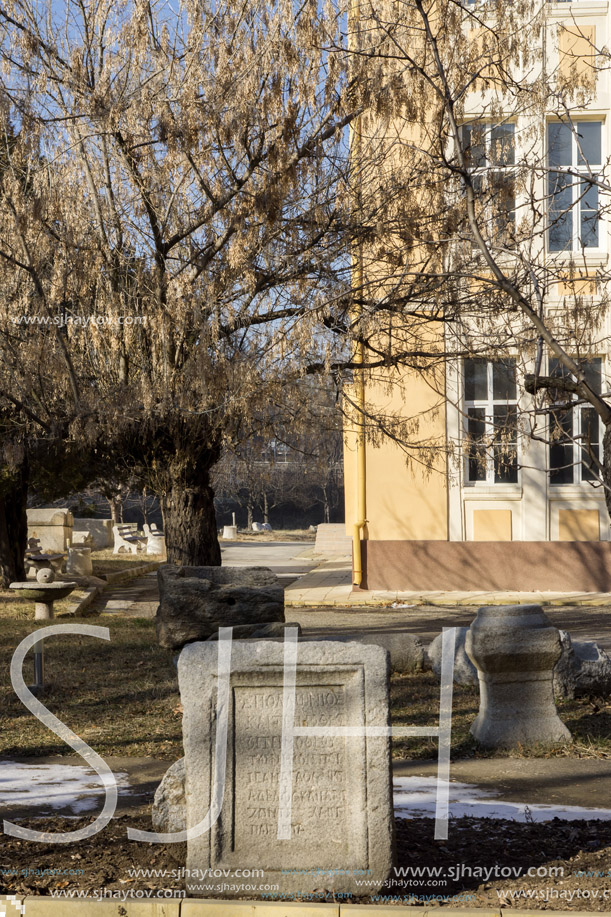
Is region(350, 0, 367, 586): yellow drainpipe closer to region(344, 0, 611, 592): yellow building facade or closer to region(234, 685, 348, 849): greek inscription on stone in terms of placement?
region(344, 0, 611, 592): yellow building facade

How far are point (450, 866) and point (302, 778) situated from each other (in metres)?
0.71

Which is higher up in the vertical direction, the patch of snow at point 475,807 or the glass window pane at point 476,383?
the glass window pane at point 476,383

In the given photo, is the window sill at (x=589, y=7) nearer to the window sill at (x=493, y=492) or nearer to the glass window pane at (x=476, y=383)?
the glass window pane at (x=476, y=383)

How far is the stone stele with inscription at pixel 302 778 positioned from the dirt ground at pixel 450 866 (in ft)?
0.50

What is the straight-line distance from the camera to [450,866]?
148 inches

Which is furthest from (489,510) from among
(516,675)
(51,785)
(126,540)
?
(126,540)

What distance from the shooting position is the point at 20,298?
9.83 metres

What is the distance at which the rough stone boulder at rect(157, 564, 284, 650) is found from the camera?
9781mm

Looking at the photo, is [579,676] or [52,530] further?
[52,530]

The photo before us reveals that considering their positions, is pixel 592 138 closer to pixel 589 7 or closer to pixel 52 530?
pixel 589 7

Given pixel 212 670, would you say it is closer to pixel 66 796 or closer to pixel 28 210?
pixel 66 796

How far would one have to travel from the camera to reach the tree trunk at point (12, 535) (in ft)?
54.1
